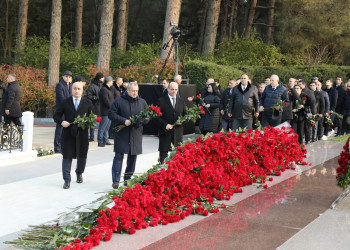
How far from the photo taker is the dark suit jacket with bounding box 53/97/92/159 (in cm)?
1021

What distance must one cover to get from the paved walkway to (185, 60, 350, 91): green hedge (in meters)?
8.70

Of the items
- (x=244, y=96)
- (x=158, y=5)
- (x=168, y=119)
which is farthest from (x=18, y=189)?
(x=158, y=5)

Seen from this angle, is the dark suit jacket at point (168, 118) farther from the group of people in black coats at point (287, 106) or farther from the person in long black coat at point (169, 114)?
the group of people in black coats at point (287, 106)

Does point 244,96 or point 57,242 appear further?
point 244,96

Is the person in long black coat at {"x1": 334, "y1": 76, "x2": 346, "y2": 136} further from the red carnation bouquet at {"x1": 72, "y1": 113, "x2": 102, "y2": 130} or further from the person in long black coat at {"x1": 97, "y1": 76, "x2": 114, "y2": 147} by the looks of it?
the red carnation bouquet at {"x1": 72, "y1": 113, "x2": 102, "y2": 130}

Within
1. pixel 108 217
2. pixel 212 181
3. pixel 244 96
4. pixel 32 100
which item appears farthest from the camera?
pixel 32 100

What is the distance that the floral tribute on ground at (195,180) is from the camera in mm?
6676

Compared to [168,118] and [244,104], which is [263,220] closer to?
[168,118]

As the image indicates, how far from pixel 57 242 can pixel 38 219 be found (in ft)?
6.99

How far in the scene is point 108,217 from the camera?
6.62 m

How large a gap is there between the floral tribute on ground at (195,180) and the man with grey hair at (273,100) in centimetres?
336

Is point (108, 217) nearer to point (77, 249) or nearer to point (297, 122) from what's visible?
point (77, 249)

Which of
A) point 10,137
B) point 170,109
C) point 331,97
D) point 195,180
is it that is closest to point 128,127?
point 170,109

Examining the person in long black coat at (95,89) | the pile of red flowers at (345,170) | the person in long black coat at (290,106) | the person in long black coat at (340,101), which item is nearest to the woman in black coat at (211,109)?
the person in long black coat at (290,106)
